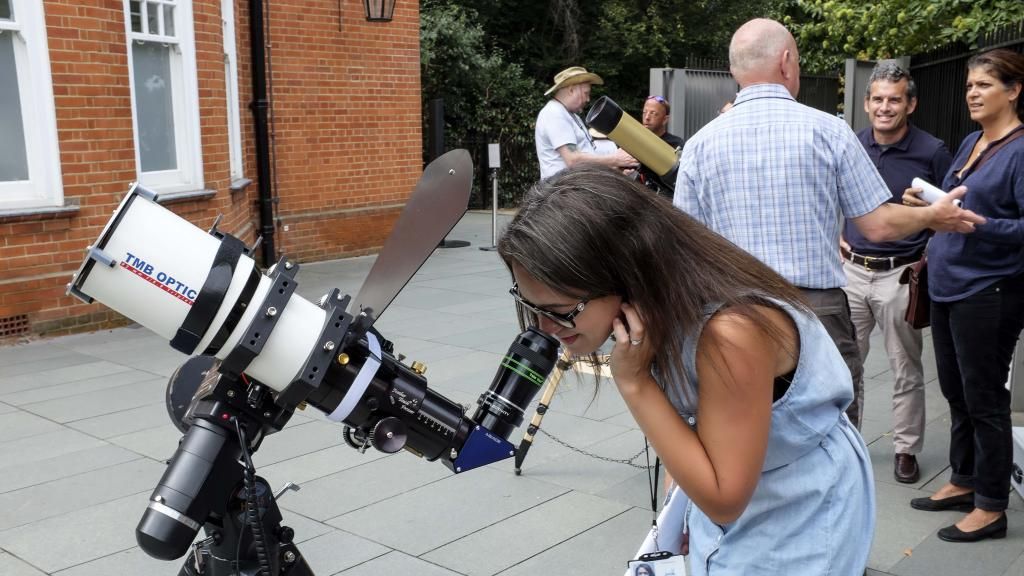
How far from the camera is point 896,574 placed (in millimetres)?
3564

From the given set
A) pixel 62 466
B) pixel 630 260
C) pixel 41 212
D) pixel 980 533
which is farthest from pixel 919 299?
pixel 41 212

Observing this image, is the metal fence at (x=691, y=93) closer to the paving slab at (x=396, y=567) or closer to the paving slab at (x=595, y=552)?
the paving slab at (x=595, y=552)

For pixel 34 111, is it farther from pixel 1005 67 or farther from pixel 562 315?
pixel 562 315

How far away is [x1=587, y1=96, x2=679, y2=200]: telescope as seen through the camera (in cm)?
359

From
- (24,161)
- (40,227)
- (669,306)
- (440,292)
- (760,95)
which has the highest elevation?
(760,95)

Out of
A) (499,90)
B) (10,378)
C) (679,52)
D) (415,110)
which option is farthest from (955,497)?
(679,52)

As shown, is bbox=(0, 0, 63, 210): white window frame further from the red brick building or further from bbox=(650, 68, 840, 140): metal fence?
bbox=(650, 68, 840, 140): metal fence

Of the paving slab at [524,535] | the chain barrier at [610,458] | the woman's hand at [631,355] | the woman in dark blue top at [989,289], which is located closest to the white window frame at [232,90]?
the chain barrier at [610,458]

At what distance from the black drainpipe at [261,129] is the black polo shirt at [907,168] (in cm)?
732

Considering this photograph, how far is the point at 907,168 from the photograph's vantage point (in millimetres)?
4645

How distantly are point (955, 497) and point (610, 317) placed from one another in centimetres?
309

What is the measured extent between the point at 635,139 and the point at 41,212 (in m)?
5.36

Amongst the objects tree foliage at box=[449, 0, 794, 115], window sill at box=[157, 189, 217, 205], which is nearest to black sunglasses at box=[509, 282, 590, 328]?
window sill at box=[157, 189, 217, 205]

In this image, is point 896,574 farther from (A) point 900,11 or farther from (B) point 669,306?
(A) point 900,11
